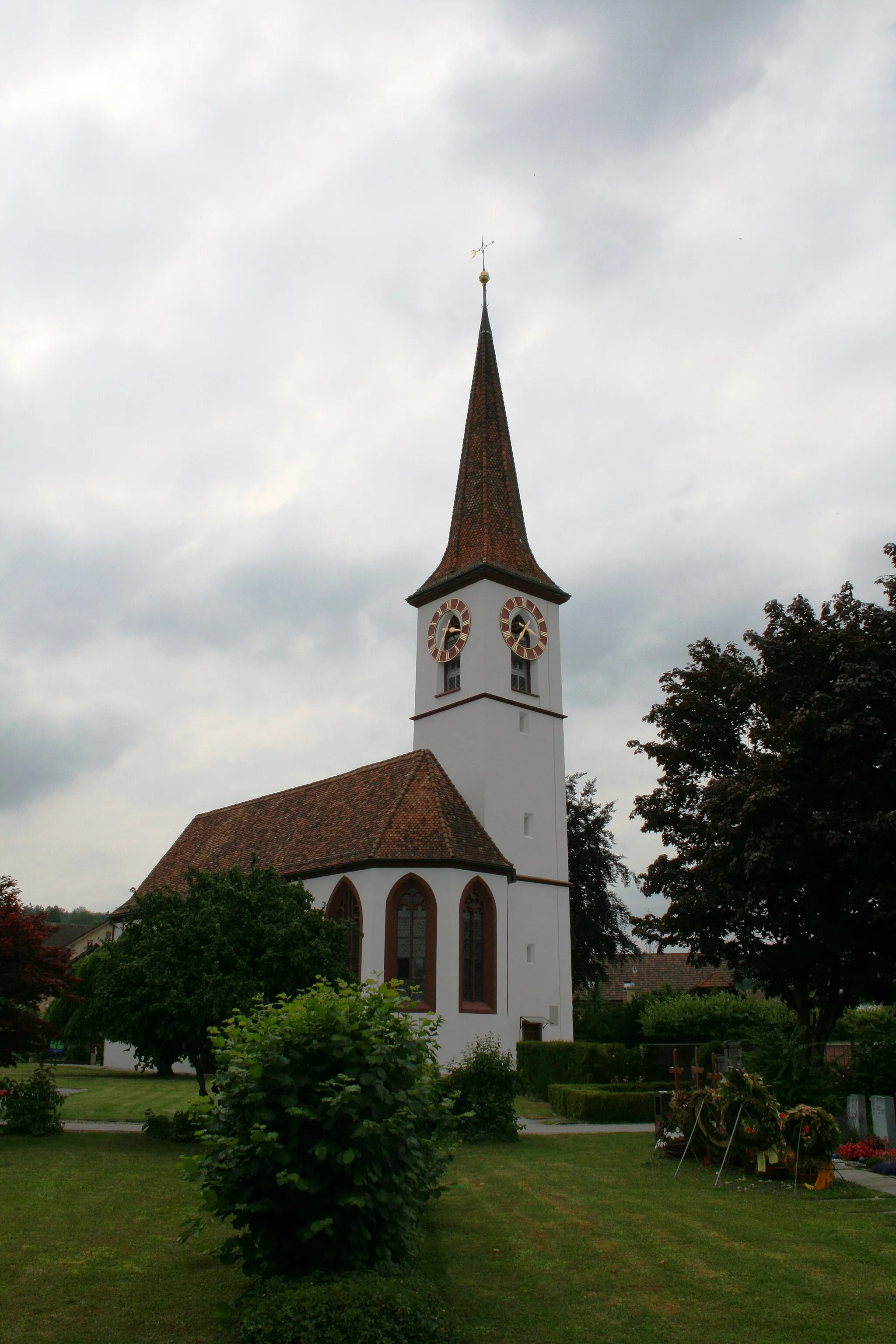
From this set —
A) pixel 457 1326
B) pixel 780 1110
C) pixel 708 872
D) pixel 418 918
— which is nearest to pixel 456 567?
pixel 418 918

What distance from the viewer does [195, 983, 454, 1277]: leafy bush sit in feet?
23.1

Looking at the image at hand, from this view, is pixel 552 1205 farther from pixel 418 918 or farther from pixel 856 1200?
pixel 418 918

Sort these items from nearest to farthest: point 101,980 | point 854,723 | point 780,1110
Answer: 1. point 780,1110
2. point 101,980
3. point 854,723

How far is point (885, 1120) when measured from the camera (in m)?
15.6

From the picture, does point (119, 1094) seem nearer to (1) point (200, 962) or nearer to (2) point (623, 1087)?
(1) point (200, 962)

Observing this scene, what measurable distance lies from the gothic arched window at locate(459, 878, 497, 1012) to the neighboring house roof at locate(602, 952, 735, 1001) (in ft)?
82.6

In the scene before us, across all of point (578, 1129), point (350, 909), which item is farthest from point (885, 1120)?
point (350, 909)

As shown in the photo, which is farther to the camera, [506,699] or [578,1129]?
[506,699]

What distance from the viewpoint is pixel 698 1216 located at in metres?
11.3

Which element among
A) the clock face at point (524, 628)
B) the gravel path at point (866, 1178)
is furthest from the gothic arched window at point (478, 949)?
the gravel path at point (866, 1178)

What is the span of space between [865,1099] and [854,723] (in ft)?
24.2

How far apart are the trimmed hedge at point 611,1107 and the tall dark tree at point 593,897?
1813cm

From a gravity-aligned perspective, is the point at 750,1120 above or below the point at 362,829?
below

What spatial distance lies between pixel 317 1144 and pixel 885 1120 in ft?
39.6
